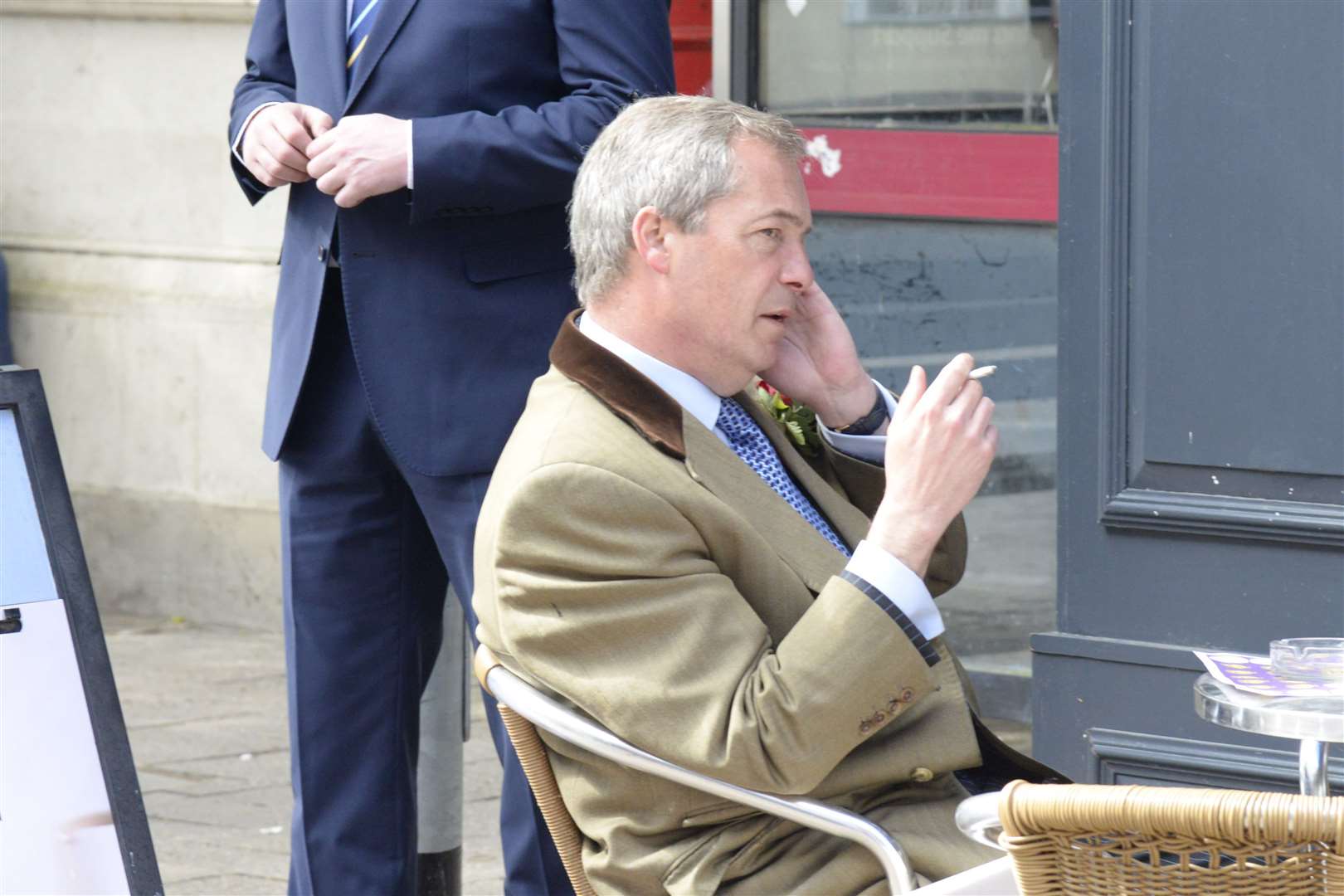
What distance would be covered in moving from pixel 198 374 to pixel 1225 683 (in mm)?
5223

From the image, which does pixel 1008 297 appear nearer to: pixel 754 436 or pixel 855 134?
pixel 855 134

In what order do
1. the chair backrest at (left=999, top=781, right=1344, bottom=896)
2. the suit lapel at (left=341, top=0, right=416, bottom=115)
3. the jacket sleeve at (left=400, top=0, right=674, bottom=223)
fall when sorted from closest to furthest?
1. the chair backrest at (left=999, top=781, right=1344, bottom=896)
2. the jacket sleeve at (left=400, top=0, right=674, bottom=223)
3. the suit lapel at (left=341, top=0, right=416, bottom=115)

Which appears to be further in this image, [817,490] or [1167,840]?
[817,490]

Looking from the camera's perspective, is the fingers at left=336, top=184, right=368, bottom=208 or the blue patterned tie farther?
the fingers at left=336, top=184, right=368, bottom=208

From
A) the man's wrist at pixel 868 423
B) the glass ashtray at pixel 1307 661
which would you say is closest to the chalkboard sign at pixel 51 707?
the man's wrist at pixel 868 423

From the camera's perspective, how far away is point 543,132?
127 inches

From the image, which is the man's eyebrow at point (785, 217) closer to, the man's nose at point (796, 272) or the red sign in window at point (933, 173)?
the man's nose at point (796, 272)

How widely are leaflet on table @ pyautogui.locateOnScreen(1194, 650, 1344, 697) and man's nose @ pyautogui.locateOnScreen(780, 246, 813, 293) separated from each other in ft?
2.29

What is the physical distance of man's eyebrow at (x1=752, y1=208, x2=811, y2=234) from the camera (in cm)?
263

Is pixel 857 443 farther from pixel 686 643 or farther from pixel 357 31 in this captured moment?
pixel 357 31

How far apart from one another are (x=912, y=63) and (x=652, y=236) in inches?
123

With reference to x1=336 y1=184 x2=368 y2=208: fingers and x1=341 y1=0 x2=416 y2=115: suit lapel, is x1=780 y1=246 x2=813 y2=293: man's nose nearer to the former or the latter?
x1=336 y1=184 x2=368 y2=208: fingers

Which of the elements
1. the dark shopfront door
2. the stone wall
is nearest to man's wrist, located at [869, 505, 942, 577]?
the dark shopfront door

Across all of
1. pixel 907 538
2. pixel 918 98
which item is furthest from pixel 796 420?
pixel 918 98
